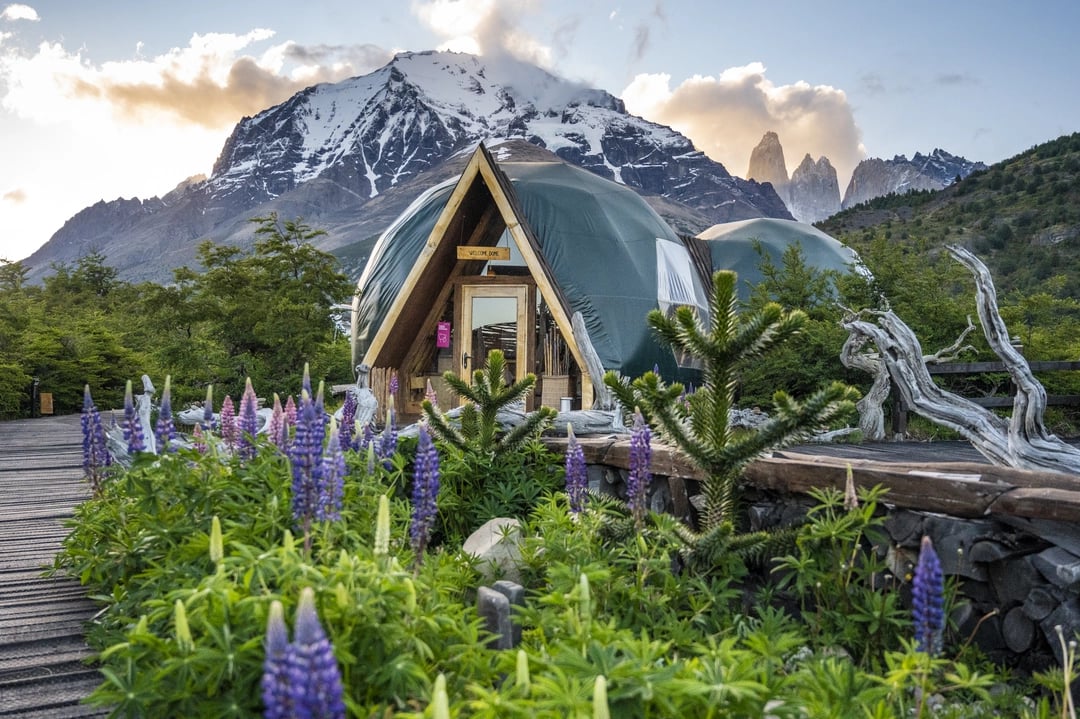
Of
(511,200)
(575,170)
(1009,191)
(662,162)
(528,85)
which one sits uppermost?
(528,85)

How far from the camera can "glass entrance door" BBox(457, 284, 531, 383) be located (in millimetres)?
13266

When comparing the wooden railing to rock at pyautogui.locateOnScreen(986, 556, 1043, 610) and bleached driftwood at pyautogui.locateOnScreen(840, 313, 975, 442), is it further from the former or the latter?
rock at pyautogui.locateOnScreen(986, 556, 1043, 610)

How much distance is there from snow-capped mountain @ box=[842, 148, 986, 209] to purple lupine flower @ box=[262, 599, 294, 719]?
11938cm

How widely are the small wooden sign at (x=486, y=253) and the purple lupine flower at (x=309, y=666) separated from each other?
1100 centimetres

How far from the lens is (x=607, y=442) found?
6.04 metres

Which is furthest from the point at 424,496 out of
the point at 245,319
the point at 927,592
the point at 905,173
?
the point at 905,173

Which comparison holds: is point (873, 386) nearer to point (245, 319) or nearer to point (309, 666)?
point (309, 666)

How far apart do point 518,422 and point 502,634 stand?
12.6ft

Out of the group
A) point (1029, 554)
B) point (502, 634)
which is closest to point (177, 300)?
point (502, 634)

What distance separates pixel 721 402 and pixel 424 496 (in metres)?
1.90

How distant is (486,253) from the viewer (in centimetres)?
1245

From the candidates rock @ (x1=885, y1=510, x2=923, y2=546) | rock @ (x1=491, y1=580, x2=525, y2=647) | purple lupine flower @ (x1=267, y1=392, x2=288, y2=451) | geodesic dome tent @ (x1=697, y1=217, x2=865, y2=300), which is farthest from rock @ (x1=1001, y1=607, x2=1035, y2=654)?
geodesic dome tent @ (x1=697, y1=217, x2=865, y2=300)

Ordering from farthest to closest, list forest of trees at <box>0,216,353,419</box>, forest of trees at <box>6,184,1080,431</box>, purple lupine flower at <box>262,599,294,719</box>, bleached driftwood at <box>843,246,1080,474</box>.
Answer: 1. forest of trees at <box>0,216,353,419</box>
2. forest of trees at <box>6,184,1080,431</box>
3. bleached driftwood at <box>843,246,1080,474</box>
4. purple lupine flower at <box>262,599,294,719</box>

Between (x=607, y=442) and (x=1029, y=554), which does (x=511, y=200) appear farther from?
(x=1029, y=554)
